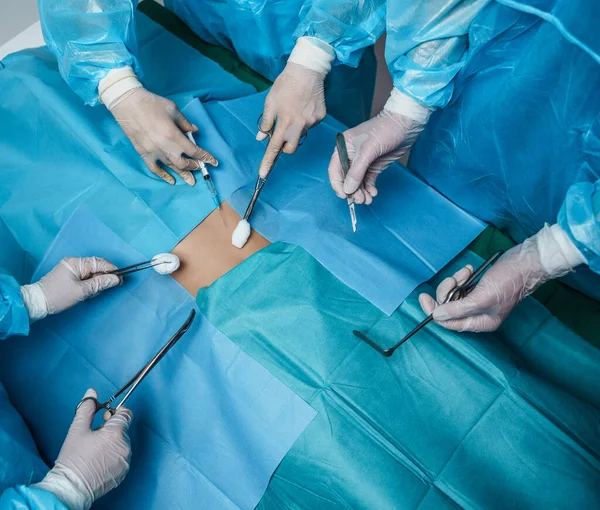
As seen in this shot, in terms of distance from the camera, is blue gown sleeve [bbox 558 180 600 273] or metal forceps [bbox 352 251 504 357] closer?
blue gown sleeve [bbox 558 180 600 273]

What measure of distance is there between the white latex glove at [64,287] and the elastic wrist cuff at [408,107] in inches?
41.8

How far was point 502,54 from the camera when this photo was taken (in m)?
1.54

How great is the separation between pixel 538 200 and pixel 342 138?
70cm

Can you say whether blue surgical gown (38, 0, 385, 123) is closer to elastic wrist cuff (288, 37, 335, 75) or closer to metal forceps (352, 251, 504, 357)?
elastic wrist cuff (288, 37, 335, 75)

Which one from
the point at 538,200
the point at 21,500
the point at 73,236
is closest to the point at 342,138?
the point at 538,200

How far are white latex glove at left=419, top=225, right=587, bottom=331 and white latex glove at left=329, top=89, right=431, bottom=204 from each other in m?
0.41

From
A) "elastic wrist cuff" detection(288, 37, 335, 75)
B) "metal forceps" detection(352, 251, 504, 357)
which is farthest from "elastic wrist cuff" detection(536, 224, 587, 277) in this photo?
"elastic wrist cuff" detection(288, 37, 335, 75)

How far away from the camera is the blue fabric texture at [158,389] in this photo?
150 centimetres

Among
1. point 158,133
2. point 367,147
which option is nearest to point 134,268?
point 158,133

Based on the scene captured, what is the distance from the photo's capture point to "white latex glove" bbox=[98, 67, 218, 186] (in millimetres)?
1740

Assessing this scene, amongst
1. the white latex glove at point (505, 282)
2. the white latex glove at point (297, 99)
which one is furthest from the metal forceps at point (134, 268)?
the white latex glove at point (505, 282)

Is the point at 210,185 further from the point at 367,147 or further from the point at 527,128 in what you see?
the point at 527,128

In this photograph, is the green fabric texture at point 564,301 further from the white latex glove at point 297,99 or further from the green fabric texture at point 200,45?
the green fabric texture at point 200,45

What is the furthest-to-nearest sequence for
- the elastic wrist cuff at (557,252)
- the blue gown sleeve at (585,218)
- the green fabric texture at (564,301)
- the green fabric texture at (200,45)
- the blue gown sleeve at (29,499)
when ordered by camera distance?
the green fabric texture at (200,45) → the green fabric texture at (564,301) → the elastic wrist cuff at (557,252) → the blue gown sleeve at (585,218) → the blue gown sleeve at (29,499)
